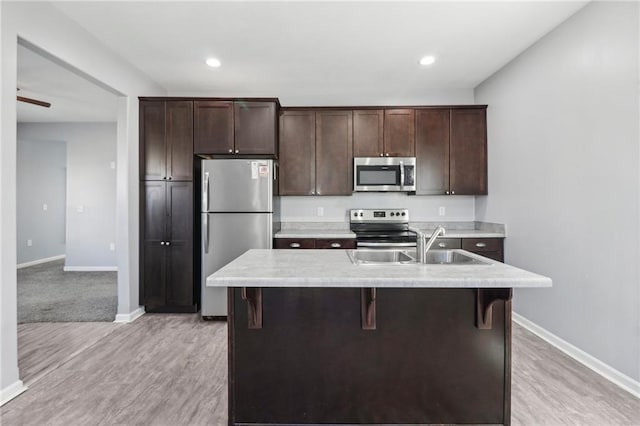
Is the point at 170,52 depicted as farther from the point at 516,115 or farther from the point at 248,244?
the point at 516,115

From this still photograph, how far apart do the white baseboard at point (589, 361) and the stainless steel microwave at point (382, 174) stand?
1.89 meters

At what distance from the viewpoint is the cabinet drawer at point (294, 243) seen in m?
3.59

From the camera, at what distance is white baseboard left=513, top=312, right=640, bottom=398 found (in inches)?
81.4

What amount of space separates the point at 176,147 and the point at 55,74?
1710 millimetres

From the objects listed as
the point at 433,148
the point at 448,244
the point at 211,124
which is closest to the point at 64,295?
the point at 211,124

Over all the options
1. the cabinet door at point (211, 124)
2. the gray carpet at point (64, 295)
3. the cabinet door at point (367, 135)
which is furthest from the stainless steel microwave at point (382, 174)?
the gray carpet at point (64, 295)

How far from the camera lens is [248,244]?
3418mm

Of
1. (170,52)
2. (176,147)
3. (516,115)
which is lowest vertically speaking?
(176,147)

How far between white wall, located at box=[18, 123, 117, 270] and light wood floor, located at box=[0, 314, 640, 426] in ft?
9.82

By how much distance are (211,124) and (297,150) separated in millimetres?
1018

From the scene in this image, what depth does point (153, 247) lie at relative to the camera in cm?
357

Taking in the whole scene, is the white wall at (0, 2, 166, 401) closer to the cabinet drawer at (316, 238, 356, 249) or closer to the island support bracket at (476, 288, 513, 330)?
the cabinet drawer at (316, 238, 356, 249)

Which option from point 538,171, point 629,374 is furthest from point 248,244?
point 629,374

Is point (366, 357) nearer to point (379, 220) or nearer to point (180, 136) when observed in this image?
point (379, 220)
